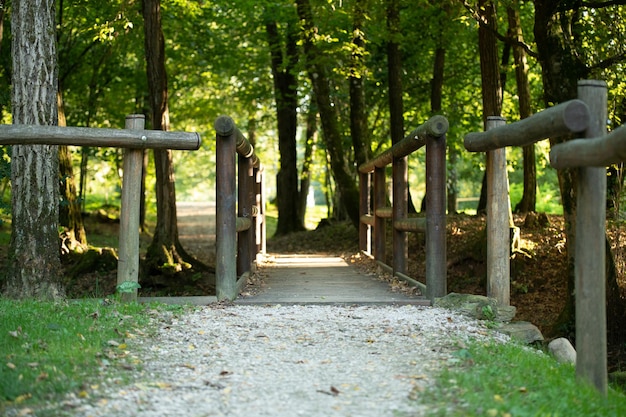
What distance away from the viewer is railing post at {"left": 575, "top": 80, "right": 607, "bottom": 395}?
4645 millimetres

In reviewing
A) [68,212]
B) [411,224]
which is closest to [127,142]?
[411,224]

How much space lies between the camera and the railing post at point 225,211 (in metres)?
7.41

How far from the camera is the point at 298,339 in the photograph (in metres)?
5.89

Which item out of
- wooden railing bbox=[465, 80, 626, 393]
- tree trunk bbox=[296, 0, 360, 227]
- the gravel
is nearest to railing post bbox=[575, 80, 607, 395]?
wooden railing bbox=[465, 80, 626, 393]

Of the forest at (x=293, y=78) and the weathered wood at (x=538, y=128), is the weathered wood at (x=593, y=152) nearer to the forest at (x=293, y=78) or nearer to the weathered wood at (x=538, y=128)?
the weathered wood at (x=538, y=128)

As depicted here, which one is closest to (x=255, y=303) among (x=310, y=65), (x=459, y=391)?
(x=459, y=391)

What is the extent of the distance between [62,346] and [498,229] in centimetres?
364

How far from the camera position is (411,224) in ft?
28.5

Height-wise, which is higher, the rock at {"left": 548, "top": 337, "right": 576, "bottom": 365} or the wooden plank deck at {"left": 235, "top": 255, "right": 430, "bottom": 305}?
the wooden plank deck at {"left": 235, "top": 255, "right": 430, "bottom": 305}

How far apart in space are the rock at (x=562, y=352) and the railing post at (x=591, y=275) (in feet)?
3.85

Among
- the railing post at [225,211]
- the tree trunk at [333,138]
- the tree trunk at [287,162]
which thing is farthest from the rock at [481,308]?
the tree trunk at [287,162]

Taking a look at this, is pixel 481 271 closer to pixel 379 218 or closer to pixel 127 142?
pixel 379 218

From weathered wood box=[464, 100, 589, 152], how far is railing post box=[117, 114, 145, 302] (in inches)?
114

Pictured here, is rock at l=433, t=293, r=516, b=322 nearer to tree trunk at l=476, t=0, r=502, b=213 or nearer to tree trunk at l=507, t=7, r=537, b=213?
tree trunk at l=476, t=0, r=502, b=213
